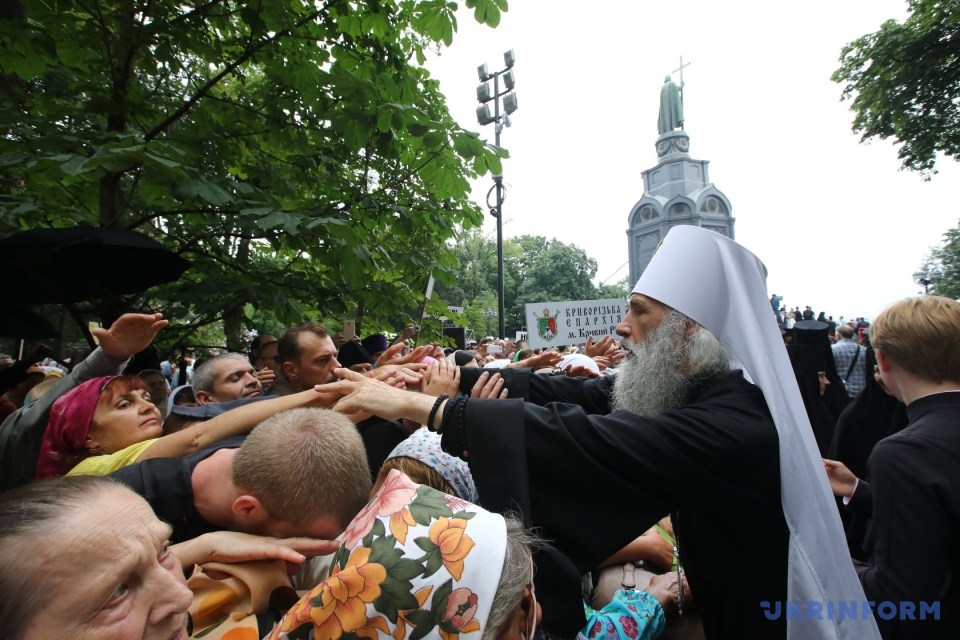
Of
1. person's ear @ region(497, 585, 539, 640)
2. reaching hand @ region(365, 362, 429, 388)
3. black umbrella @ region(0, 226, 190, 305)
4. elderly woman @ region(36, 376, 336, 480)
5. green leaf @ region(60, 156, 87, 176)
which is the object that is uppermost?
green leaf @ region(60, 156, 87, 176)

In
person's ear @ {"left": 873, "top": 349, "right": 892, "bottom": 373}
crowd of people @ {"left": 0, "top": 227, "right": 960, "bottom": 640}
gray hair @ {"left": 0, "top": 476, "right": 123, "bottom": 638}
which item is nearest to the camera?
gray hair @ {"left": 0, "top": 476, "right": 123, "bottom": 638}

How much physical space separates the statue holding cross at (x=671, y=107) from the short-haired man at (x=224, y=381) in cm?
3888

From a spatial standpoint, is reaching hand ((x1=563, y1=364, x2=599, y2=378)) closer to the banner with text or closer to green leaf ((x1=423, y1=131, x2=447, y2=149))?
green leaf ((x1=423, y1=131, x2=447, y2=149))

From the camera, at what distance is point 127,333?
257cm

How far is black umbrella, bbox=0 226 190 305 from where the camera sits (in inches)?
125

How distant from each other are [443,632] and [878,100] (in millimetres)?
22792

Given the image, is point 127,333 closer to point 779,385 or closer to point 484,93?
point 779,385

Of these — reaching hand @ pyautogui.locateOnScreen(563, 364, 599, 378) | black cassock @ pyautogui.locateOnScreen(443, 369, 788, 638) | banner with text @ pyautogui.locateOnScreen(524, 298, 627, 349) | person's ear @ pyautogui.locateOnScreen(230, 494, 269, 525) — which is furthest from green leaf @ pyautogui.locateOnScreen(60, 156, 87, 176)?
banner with text @ pyautogui.locateOnScreen(524, 298, 627, 349)

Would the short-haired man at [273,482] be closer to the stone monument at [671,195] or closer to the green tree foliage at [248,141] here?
the green tree foliage at [248,141]

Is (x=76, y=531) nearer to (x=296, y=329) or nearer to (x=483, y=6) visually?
(x=296, y=329)

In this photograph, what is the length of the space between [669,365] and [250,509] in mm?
1581

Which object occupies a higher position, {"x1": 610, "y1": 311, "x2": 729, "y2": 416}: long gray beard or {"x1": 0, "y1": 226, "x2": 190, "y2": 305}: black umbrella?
{"x1": 0, "y1": 226, "x2": 190, "y2": 305}: black umbrella

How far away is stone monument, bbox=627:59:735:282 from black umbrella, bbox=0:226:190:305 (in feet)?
98.6

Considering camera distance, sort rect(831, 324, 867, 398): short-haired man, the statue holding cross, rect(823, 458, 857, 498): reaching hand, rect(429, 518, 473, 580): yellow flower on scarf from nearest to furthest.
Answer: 1. rect(429, 518, 473, 580): yellow flower on scarf
2. rect(823, 458, 857, 498): reaching hand
3. rect(831, 324, 867, 398): short-haired man
4. the statue holding cross
